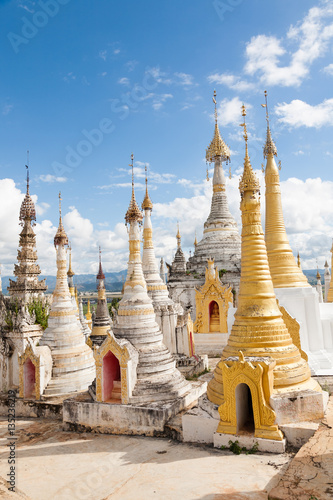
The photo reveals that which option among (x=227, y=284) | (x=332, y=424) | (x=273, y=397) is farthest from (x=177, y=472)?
(x=227, y=284)

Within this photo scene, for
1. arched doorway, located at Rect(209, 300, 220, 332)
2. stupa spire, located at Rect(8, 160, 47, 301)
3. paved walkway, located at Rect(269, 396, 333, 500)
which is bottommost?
paved walkway, located at Rect(269, 396, 333, 500)

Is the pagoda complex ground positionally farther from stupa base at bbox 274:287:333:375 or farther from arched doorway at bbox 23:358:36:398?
stupa base at bbox 274:287:333:375

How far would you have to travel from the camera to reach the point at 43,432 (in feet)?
44.1

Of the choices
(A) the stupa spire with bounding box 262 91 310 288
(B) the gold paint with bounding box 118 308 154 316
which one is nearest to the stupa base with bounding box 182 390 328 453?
(B) the gold paint with bounding box 118 308 154 316

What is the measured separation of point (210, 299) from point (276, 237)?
34.1ft

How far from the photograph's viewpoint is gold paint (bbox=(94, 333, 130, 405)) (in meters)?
12.7

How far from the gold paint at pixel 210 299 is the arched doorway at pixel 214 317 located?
0.11 metres

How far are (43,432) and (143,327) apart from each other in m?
5.09

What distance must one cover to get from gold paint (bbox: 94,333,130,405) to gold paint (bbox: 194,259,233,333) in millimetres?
14768

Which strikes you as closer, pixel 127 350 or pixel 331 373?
pixel 127 350

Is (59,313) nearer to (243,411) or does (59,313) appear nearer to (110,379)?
(110,379)

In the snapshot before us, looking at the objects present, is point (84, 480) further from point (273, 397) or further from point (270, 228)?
point (270, 228)

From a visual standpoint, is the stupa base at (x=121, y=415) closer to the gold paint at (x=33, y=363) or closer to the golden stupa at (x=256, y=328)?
the golden stupa at (x=256, y=328)

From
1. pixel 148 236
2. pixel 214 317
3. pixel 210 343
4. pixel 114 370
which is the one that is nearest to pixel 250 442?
pixel 114 370
